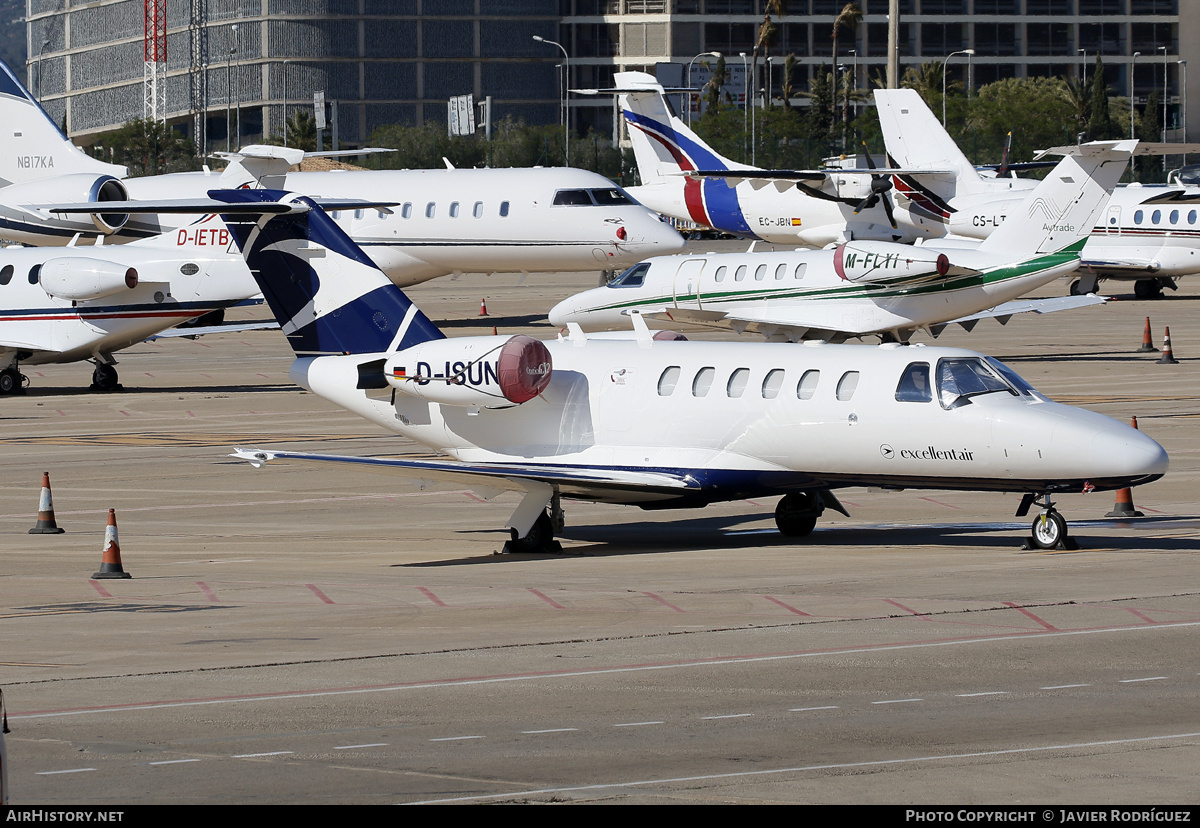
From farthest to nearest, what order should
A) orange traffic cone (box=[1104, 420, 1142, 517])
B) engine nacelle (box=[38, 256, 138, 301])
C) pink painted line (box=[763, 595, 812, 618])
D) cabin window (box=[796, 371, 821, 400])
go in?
engine nacelle (box=[38, 256, 138, 301]), orange traffic cone (box=[1104, 420, 1142, 517]), cabin window (box=[796, 371, 821, 400]), pink painted line (box=[763, 595, 812, 618])

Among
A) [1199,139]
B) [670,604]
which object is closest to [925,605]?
[670,604]

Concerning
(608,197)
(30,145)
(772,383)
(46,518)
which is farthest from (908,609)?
(30,145)

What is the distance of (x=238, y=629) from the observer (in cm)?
1577

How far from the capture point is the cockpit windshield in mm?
19656

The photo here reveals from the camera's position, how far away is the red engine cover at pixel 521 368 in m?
21.1

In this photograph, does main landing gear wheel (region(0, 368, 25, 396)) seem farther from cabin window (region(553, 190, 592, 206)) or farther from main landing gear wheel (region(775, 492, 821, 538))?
main landing gear wheel (region(775, 492, 821, 538))

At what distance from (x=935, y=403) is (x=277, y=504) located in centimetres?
1019

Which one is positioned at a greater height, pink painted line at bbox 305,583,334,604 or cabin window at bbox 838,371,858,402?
cabin window at bbox 838,371,858,402

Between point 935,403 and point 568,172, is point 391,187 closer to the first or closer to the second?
point 568,172

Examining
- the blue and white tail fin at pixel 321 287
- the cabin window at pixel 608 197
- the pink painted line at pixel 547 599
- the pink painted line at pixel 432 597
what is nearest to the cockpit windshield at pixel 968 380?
the pink painted line at pixel 547 599

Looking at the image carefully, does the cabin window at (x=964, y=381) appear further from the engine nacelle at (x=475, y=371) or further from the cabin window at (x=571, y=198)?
the cabin window at (x=571, y=198)

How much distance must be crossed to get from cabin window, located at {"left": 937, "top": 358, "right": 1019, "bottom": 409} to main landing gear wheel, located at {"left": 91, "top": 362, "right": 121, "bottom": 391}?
25324 millimetres

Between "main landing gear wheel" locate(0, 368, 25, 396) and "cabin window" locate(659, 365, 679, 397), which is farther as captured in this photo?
"main landing gear wheel" locate(0, 368, 25, 396)

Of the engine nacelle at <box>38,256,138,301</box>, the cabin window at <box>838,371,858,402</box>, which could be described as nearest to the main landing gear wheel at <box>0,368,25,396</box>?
the engine nacelle at <box>38,256,138,301</box>
